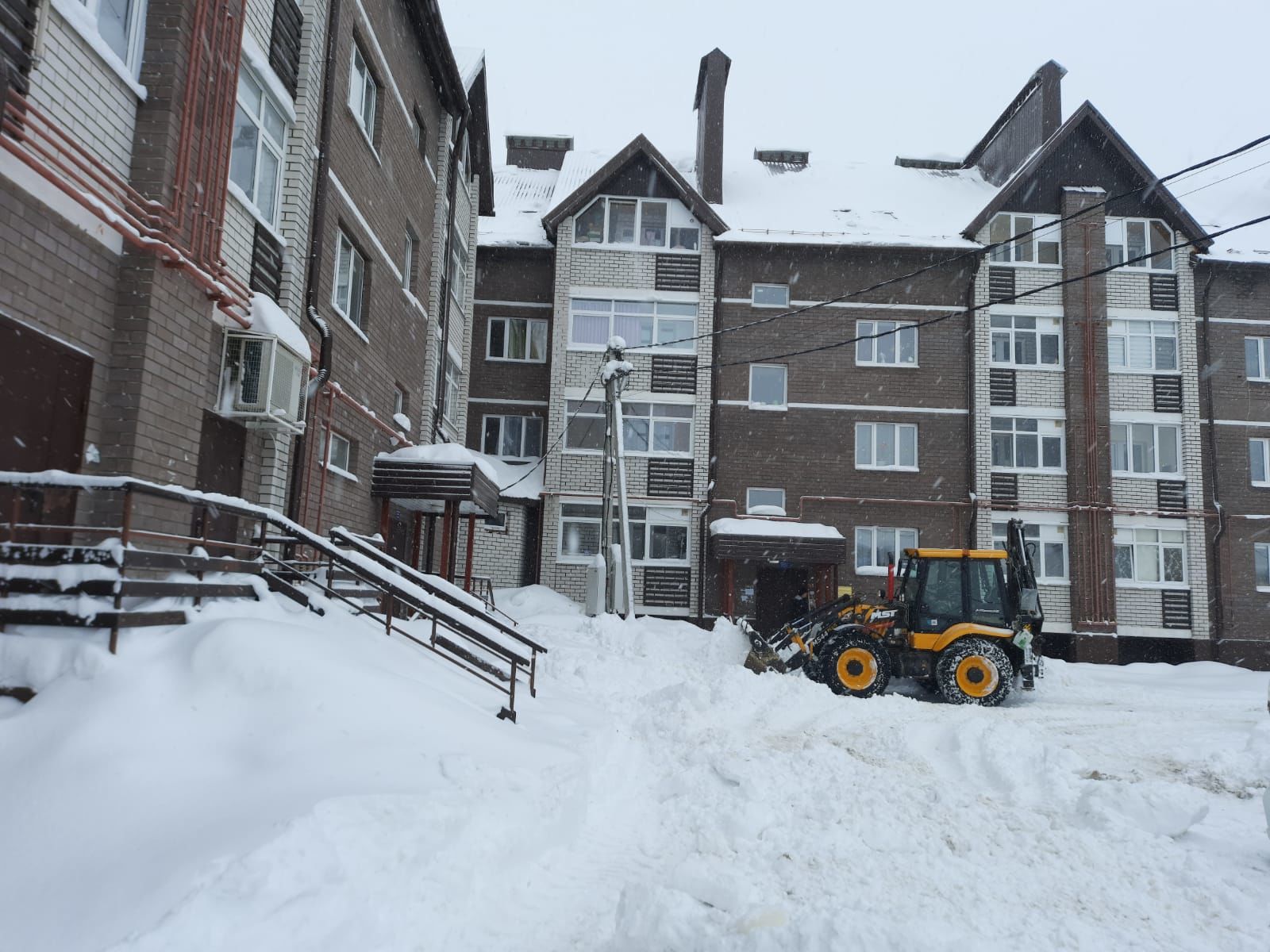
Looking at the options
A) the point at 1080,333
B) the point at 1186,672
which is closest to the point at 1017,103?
the point at 1080,333

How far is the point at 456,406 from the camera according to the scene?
2291 centimetres

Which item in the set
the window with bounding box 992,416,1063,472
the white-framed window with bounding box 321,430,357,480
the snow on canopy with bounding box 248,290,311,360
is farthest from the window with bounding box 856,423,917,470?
the snow on canopy with bounding box 248,290,311,360

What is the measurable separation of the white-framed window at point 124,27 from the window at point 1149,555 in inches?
897

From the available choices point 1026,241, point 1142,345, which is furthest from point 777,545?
point 1142,345

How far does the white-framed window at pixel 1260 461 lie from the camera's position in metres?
22.8

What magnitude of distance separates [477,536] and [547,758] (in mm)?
17420

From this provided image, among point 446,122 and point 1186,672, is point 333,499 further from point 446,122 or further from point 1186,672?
point 1186,672

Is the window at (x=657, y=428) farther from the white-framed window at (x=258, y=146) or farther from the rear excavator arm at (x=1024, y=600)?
the white-framed window at (x=258, y=146)

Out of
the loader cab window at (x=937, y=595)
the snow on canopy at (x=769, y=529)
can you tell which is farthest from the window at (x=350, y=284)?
the snow on canopy at (x=769, y=529)

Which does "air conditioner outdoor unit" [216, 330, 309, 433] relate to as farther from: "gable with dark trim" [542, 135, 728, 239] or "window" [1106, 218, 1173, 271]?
"window" [1106, 218, 1173, 271]

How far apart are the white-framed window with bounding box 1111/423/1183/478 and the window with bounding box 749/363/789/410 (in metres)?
8.62

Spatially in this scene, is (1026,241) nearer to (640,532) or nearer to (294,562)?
(640,532)

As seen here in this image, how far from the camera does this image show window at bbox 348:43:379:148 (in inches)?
496

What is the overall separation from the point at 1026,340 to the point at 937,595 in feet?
42.2
